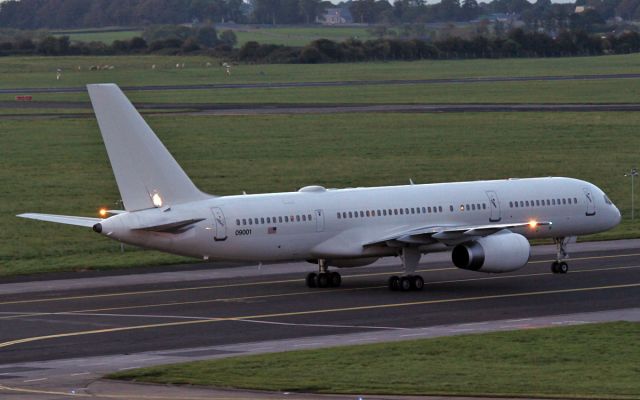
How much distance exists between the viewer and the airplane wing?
5134 cm

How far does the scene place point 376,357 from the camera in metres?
37.8

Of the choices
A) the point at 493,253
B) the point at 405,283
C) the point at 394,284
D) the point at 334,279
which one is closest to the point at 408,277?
the point at 405,283

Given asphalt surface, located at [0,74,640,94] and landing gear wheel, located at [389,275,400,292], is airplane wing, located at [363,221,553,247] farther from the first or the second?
asphalt surface, located at [0,74,640,94]

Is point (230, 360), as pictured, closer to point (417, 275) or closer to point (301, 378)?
point (301, 378)

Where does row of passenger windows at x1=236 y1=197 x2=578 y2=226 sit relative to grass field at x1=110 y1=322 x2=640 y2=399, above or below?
above

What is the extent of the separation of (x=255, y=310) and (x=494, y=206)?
12.0 metres

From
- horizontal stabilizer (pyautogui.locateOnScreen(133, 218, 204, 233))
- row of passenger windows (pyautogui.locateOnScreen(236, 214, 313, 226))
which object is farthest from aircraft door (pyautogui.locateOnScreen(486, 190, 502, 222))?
horizontal stabilizer (pyautogui.locateOnScreen(133, 218, 204, 233))

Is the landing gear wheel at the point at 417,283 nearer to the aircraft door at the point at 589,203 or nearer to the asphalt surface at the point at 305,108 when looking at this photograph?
the aircraft door at the point at 589,203

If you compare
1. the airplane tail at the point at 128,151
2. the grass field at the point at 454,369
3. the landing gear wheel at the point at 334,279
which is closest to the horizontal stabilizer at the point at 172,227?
the airplane tail at the point at 128,151

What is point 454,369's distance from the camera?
36031 millimetres

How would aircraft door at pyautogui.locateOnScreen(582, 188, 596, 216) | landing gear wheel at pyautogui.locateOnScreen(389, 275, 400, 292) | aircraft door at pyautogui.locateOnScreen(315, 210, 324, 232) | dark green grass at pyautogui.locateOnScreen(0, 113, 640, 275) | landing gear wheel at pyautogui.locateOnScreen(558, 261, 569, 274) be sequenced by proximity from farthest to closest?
dark green grass at pyautogui.locateOnScreen(0, 113, 640, 275)
aircraft door at pyautogui.locateOnScreen(582, 188, 596, 216)
landing gear wheel at pyautogui.locateOnScreen(558, 261, 569, 274)
landing gear wheel at pyautogui.locateOnScreen(389, 275, 400, 292)
aircraft door at pyautogui.locateOnScreen(315, 210, 324, 232)

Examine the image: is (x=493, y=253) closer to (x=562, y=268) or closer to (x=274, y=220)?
(x=562, y=268)

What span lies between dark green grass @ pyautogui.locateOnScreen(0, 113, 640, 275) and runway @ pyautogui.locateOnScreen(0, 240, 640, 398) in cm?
666

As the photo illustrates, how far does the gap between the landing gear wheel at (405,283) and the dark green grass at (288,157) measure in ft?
43.3
